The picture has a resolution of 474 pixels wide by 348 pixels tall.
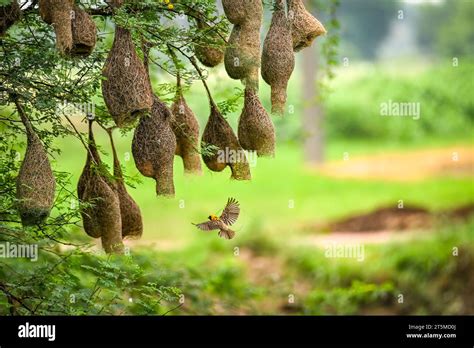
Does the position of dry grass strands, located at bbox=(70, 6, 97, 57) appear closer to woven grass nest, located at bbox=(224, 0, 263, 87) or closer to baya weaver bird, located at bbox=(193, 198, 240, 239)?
woven grass nest, located at bbox=(224, 0, 263, 87)

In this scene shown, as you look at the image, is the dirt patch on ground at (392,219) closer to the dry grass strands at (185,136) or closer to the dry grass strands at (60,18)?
the dry grass strands at (185,136)

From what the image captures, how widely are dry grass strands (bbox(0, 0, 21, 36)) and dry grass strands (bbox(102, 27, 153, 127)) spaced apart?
44cm

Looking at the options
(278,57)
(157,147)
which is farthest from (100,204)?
(278,57)

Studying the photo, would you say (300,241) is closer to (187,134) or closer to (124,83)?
(187,134)

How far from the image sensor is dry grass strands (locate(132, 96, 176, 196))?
4477 mm

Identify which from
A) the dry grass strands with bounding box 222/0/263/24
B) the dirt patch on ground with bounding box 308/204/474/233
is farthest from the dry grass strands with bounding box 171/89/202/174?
the dirt patch on ground with bounding box 308/204/474/233

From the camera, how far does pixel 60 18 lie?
412 centimetres

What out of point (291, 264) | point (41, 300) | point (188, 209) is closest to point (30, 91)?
point (41, 300)

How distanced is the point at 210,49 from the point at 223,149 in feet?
1.68

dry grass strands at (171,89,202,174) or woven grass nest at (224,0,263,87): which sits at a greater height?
woven grass nest at (224,0,263,87)

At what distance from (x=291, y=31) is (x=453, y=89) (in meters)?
12.1
